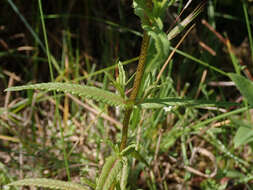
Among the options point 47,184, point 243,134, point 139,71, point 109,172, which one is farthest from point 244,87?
point 47,184

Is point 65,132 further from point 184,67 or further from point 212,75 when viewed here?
point 212,75

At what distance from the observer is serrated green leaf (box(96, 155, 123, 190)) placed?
3.40 feet

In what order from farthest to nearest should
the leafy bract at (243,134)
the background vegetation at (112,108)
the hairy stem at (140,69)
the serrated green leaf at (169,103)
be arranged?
the background vegetation at (112,108), the leafy bract at (243,134), the serrated green leaf at (169,103), the hairy stem at (140,69)

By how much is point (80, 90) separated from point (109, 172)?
0.27m

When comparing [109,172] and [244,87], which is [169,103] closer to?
A: [109,172]

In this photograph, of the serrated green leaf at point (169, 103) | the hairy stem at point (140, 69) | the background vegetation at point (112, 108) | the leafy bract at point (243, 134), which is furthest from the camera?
the background vegetation at point (112, 108)

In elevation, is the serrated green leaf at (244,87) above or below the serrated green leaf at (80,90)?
below

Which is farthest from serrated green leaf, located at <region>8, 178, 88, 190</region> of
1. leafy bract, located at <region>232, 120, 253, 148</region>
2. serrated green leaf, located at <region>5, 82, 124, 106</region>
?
leafy bract, located at <region>232, 120, 253, 148</region>

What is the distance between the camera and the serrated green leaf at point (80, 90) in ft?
3.28

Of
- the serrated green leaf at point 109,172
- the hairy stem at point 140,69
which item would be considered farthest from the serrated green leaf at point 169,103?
the serrated green leaf at point 109,172

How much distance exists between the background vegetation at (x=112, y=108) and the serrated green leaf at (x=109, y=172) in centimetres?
28

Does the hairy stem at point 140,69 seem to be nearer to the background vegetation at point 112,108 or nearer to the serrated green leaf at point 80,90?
the serrated green leaf at point 80,90

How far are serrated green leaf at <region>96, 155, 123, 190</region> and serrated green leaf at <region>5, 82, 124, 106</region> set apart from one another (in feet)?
0.64

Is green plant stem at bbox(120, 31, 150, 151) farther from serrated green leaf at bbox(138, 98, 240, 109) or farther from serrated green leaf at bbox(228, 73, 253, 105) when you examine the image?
serrated green leaf at bbox(228, 73, 253, 105)
